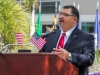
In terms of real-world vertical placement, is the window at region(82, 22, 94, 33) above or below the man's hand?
below

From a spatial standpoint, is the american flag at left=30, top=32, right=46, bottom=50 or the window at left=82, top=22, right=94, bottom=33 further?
the window at left=82, top=22, right=94, bottom=33

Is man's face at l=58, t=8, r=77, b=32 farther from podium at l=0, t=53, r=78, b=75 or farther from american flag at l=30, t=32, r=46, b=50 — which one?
podium at l=0, t=53, r=78, b=75

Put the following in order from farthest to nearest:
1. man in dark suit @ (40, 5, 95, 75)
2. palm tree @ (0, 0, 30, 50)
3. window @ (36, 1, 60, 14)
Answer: window @ (36, 1, 60, 14)
palm tree @ (0, 0, 30, 50)
man in dark suit @ (40, 5, 95, 75)

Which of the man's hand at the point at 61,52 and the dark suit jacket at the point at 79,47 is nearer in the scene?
the man's hand at the point at 61,52

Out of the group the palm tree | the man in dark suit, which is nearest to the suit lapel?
the man in dark suit

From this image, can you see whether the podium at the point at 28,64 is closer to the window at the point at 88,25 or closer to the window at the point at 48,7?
the window at the point at 88,25

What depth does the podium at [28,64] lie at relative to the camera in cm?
303

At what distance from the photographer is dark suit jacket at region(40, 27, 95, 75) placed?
3.43m

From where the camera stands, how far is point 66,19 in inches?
143

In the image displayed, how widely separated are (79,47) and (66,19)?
333mm

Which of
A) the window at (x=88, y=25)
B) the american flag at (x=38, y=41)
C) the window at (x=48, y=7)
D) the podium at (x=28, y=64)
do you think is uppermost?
the window at (x=48, y=7)

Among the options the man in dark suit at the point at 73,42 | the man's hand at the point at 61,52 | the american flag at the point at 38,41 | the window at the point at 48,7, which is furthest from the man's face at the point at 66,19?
the window at the point at 48,7

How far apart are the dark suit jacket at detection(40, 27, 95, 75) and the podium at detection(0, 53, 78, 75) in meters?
0.42

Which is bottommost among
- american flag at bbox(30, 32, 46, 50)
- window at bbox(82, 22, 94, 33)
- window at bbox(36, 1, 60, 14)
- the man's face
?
window at bbox(82, 22, 94, 33)
